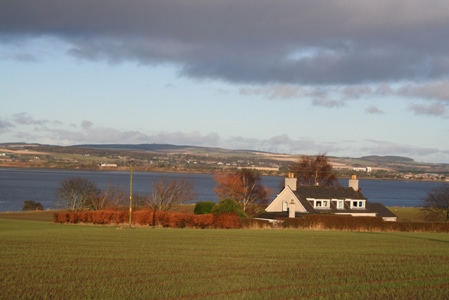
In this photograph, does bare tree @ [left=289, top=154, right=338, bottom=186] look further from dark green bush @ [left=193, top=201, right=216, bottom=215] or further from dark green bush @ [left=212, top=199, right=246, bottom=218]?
dark green bush @ [left=212, top=199, right=246, bottom=218]

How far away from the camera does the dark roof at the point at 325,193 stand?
74062 millimetres

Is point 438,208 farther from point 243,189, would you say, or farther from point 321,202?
point 243,189

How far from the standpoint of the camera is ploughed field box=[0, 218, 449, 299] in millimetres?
16875

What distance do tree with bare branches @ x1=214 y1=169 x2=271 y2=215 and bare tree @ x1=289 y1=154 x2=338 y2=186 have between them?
22.3 ft

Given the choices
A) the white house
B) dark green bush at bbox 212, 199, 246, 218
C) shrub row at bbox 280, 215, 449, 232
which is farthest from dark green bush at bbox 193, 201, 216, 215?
shrub row at bbox 280, 215, 449, 232

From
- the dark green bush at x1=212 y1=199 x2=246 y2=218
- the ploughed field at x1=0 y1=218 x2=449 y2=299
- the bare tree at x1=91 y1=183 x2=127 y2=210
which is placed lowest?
the bare tree at x1=91 y1=183 x2=127 y2=210

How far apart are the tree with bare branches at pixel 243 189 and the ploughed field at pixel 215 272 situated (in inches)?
2581

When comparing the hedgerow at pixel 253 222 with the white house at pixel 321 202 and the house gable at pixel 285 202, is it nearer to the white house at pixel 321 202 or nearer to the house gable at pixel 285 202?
the white house at pixel 321 202

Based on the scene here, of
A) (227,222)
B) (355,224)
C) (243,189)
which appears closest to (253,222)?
(227,222)

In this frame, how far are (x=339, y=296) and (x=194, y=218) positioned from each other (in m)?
40.3

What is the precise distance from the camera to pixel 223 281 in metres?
19.0

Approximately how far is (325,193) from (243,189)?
1015 inches

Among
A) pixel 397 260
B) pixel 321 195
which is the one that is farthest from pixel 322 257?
pixel 321 195

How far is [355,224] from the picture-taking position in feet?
192
